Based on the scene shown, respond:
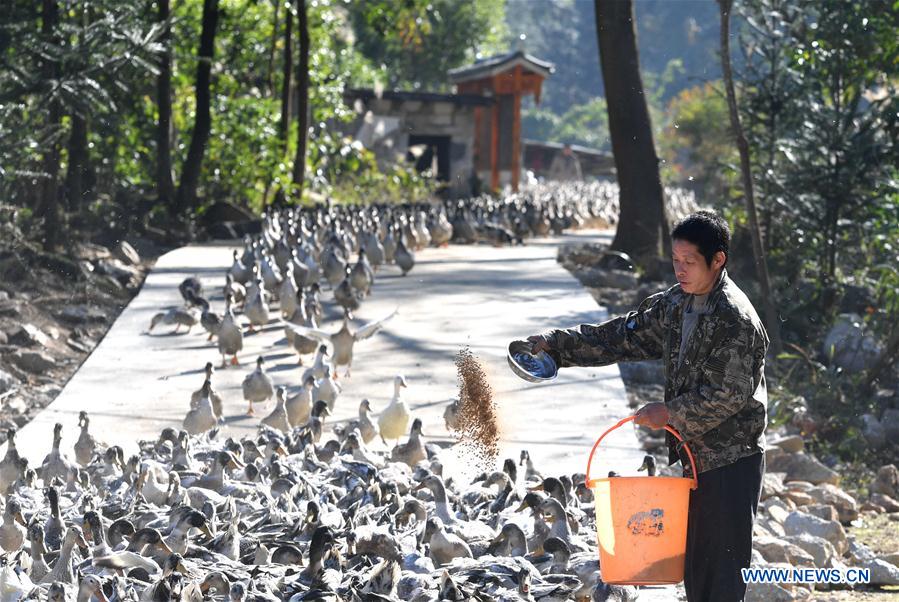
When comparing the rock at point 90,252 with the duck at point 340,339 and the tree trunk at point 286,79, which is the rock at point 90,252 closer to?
the tree trunk at point 286,79

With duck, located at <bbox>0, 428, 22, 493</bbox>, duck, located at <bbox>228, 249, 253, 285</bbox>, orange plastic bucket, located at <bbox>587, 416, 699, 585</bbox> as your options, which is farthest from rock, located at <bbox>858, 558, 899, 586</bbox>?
duck, located at <bbox>228, 249, 253, 285</bbox>

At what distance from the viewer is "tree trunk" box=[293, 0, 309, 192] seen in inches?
951

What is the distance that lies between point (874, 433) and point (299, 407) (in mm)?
5137

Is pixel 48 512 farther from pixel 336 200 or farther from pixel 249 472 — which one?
pixel 336 200

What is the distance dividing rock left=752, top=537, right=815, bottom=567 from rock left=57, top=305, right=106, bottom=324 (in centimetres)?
913

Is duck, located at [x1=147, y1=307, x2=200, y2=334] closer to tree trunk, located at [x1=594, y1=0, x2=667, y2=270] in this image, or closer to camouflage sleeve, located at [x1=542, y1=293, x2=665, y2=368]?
tree trunk, located at [x1=594, y1=0, x2=667, y2=270]

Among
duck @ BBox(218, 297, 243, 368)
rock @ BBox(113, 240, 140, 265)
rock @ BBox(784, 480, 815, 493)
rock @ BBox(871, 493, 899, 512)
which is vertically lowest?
rock @ BBox(871, 493, 899, 512)

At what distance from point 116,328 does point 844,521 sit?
7751mm

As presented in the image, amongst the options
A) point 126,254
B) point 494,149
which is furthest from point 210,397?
point 494,149

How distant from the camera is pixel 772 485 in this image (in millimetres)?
9859

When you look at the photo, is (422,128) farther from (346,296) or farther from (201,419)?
(201,419)

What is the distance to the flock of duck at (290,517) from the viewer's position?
242 inches

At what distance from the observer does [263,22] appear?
2745 centimetres

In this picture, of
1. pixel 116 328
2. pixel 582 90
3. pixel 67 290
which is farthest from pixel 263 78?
pixel 582 90
